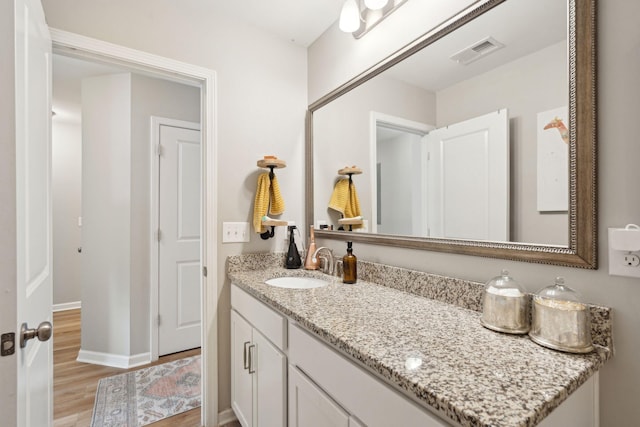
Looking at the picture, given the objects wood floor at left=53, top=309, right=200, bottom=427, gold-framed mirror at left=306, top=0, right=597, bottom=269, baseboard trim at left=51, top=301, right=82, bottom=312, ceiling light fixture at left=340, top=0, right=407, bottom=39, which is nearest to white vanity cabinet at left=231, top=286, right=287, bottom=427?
wood floor at left=53, top=309, right=200, bottom=427

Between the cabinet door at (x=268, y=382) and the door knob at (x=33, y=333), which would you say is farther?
the cabinet door at (x=268, y=382)

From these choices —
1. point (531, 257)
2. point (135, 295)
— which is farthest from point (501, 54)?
point (135, 295)

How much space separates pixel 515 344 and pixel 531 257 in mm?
289

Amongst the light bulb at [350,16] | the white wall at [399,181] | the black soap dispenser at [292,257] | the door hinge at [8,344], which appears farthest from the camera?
the black soap dispenser at [292,257]

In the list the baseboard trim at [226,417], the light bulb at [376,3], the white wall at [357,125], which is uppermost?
the light bulb at [376,3]

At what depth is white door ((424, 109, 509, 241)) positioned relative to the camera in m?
1.04

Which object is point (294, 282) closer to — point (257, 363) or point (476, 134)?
point (257, 363)

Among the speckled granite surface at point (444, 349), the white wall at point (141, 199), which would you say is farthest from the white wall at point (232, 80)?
the white wall at point (141, 199)

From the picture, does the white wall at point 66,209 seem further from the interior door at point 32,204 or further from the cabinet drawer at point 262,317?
the cabinet drawer at point 262,317

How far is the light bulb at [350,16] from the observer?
1.51 m

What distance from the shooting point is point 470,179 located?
1.14 metres

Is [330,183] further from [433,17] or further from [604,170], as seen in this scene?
[604,170]

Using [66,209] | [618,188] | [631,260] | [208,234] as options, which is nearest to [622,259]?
[631,260]

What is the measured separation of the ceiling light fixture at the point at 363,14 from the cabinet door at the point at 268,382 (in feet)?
5.22
